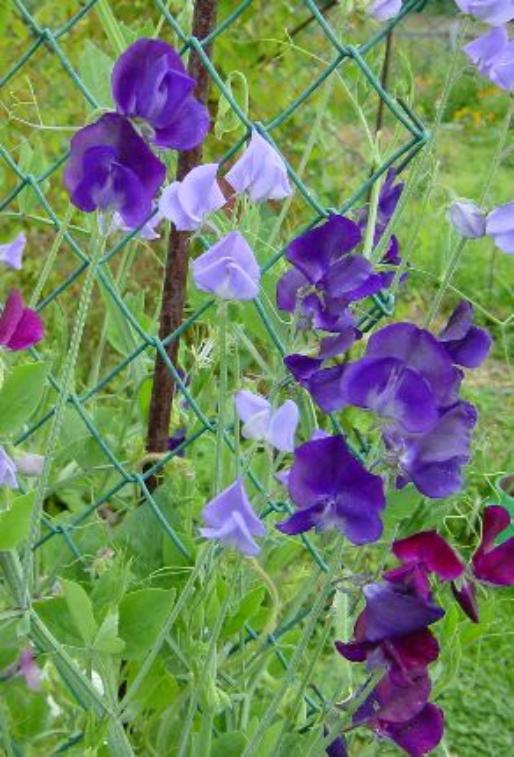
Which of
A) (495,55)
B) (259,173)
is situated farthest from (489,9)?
(259,173)

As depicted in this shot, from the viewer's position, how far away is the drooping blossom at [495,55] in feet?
A: 3.03

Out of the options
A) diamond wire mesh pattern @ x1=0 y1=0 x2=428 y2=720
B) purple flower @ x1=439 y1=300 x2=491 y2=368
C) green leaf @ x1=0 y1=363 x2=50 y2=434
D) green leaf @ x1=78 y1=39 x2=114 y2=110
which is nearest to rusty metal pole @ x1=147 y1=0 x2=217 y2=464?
diamond wire mesh pattern @ x1=0 y1=0 x2=428 y2=720

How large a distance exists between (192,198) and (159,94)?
0.07m

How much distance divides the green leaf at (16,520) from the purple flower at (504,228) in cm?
37

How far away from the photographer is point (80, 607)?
967 millimetres

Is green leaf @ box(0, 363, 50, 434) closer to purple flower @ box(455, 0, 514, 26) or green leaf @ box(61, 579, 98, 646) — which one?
green leaf @ box(61, 579, 98, 646)

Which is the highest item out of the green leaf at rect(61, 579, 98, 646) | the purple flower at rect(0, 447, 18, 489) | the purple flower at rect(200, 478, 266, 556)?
the purple flower at rect(0, 447, 18, 489)

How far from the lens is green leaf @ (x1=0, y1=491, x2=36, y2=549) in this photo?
0.95m

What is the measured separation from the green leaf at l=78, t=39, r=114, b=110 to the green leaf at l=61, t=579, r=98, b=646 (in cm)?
46

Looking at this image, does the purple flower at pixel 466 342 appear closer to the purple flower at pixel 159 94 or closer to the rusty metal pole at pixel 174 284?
the purple flower at pixel 159 94

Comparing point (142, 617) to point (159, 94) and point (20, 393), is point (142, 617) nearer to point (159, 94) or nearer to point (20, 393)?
point (20, 393)

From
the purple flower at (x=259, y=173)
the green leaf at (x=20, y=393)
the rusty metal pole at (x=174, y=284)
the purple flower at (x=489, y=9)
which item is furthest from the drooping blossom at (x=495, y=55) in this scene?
the green leaf at (x=20, y=393)

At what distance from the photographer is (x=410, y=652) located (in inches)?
34.0

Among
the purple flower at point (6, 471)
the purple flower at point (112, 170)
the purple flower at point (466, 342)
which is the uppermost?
the purple flower at point (112, 170)
